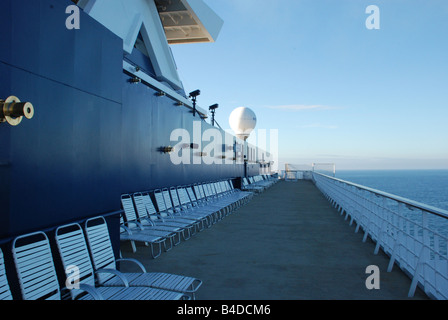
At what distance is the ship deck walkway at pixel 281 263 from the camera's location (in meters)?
3.22

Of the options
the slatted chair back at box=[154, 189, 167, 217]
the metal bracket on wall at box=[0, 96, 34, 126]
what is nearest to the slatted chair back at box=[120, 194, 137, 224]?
the slatted chair back at box=[154, 189, 167, 217]

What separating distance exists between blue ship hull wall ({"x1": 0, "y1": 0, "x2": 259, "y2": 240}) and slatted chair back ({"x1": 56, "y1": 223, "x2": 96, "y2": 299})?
7.4 inches

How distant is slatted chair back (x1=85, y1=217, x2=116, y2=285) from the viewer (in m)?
2.88

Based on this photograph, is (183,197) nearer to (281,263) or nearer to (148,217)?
(148,217)

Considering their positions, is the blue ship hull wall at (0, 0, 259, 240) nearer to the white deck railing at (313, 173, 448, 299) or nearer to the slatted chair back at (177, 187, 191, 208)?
the white deck railing at (313, 173, 448, 299)

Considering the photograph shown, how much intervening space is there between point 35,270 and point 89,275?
1.75 feet

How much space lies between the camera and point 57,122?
2.78 m

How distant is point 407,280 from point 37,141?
387 cm

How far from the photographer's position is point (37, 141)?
8.45 feet

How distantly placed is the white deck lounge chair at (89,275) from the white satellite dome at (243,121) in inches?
835

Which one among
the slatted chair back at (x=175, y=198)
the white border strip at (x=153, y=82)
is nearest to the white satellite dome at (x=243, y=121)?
the white border strip at (x=153, y=82)

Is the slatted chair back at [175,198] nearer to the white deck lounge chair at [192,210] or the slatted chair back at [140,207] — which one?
the white deck lounge chair at [192,210]
